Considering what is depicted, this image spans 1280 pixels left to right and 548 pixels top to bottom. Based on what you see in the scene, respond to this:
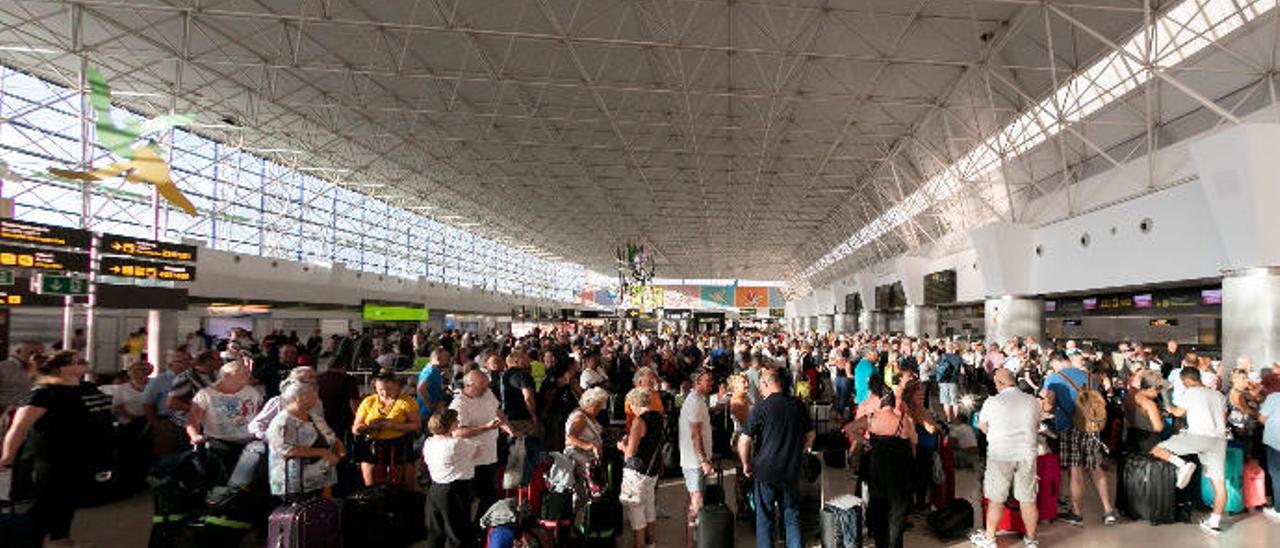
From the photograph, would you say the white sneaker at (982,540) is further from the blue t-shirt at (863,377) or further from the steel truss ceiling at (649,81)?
the steel truss ceiling at (649,81)

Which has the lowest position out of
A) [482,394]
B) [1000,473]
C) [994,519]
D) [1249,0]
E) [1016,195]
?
[994,519]

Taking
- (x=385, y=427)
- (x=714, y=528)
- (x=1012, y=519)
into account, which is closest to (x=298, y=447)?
(x=385, y=427)

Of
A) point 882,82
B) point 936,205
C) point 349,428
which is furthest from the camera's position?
point 936,205

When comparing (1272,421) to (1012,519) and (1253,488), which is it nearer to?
(1253,488)

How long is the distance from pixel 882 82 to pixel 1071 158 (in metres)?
5.64

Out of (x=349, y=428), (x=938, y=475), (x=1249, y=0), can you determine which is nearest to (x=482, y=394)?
(x=349, y=428)

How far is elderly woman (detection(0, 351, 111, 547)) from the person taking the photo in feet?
15.5

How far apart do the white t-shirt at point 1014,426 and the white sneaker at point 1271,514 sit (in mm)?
3104

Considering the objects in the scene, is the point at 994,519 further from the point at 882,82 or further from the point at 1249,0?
the point at 882,82

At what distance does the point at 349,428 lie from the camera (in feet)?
25.2

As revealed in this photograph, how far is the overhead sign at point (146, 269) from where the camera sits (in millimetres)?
12226

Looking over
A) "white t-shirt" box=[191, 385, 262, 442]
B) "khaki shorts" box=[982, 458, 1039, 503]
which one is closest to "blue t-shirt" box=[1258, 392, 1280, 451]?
"khaki shorts" box=[982, 458, 1039, 503]

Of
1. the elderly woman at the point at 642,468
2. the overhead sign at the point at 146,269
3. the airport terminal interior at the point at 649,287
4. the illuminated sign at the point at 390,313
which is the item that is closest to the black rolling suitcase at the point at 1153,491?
the airport terminal interior at the point at 649,287

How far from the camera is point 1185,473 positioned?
628 cm
